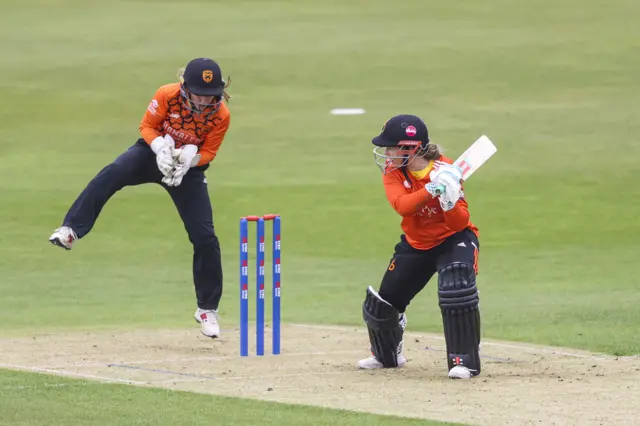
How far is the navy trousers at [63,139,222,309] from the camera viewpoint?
29.7 feet

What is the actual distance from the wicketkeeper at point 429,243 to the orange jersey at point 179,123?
1583mm

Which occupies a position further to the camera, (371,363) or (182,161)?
(182,161)

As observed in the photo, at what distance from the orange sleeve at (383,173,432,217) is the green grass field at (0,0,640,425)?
1491 mm

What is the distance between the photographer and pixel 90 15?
940 inches

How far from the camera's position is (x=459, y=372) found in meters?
7.95

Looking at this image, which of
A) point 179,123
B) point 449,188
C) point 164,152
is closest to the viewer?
point 449,188

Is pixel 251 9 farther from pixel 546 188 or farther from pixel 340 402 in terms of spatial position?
pixel 340 402

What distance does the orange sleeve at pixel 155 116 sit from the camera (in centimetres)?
910

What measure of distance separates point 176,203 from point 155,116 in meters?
0.62

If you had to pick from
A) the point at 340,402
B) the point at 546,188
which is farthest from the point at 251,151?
the point at 340,402

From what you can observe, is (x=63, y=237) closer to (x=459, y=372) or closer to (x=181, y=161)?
(x=181, y=161)

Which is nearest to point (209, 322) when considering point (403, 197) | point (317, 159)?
point (403, 197)

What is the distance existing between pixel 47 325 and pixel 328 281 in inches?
120

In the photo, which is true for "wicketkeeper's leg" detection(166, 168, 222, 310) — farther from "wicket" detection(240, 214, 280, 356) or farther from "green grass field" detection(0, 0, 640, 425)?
"green grass field" detection(0, 0, 640, 425)
